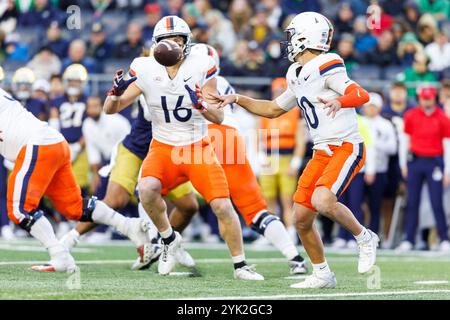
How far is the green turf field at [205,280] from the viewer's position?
22.1 feet

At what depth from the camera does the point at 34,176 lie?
7.74 meters

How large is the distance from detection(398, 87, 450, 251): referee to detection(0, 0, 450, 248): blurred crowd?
1.47ft

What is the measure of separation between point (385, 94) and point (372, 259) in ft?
23.3

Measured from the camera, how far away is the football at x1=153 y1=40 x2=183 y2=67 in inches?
296

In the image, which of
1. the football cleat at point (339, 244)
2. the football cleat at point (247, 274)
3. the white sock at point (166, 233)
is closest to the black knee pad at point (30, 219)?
the white sock at point (166, 233)

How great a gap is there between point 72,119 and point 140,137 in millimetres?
4293

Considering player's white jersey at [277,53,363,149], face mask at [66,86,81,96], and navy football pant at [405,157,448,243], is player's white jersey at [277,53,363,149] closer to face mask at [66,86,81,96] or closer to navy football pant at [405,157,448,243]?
navy football pant at [405,157,448,243]

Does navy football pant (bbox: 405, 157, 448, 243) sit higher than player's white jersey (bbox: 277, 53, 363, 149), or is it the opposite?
player's white jersey (bbox: 277, 53, 363, 149)

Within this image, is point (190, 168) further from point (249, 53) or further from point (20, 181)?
point (249, 53)

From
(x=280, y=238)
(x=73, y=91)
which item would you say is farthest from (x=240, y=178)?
(x=73, y=91)

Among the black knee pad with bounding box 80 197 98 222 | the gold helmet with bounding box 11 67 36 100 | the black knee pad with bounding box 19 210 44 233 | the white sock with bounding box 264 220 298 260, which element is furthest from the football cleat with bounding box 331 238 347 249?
the black knee pad with bounding box 19 210 44 233

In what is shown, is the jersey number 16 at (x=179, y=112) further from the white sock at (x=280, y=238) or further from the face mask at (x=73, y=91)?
the face mask at (x=73, y=91)

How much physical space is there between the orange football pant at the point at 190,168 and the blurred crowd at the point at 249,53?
14.8 feet
